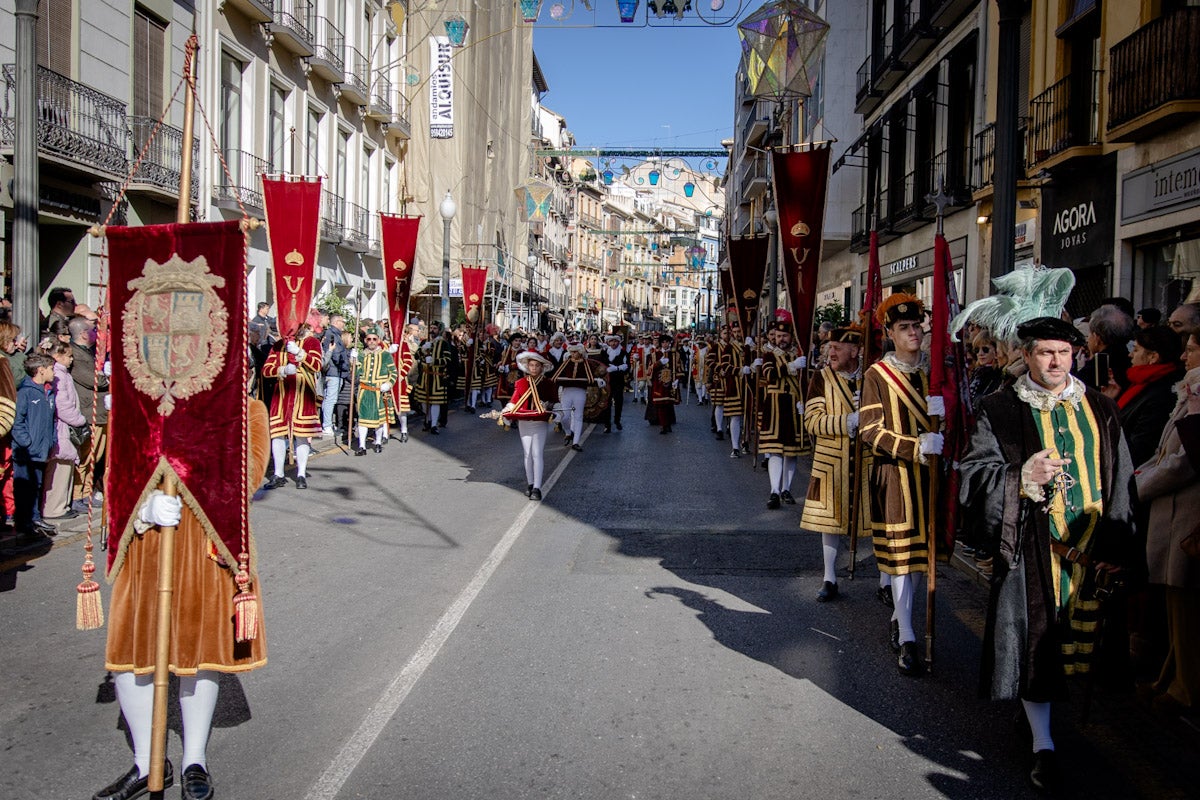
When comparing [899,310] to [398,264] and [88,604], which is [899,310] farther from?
[398,264]

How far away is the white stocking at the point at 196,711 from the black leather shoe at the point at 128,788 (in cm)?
12

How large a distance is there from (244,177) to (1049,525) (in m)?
21.3

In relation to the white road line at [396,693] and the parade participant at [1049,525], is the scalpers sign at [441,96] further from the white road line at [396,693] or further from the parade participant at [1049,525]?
the parade participant at [1049,525]

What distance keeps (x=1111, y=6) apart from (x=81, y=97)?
1437cm

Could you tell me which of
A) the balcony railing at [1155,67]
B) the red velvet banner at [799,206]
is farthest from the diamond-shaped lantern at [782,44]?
the balcony railing at [1155,67]

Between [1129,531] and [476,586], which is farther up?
[1129,531]

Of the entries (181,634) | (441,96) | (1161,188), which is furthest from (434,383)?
(441,96)

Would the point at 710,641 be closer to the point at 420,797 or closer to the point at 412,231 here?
the point at 420,797

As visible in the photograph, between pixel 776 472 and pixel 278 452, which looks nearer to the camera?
pixel 776 472

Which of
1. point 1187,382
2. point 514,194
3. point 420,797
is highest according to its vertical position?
point 514,194

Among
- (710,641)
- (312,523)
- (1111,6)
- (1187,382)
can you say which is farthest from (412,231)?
(1187,382)

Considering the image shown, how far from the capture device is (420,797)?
3.90 m

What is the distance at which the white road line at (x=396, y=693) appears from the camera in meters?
4.06

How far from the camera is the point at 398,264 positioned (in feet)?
56.7
